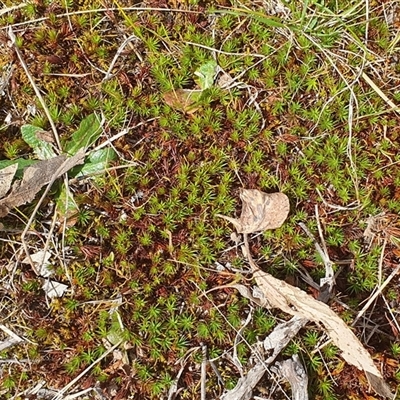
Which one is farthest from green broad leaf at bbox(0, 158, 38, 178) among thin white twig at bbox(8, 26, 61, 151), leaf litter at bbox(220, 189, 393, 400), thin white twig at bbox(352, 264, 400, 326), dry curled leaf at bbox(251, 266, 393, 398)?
thin white twig at bbox(352, 264, 400, 326)

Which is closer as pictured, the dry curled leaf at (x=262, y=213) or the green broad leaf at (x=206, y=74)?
the dry curled leaf at (x=262, y=213)

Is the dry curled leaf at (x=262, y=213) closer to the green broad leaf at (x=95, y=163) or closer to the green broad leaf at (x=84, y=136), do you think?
the green broad leaf at (x=95, y=163)

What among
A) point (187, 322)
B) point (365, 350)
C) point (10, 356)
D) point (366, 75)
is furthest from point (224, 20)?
point (10, 356)

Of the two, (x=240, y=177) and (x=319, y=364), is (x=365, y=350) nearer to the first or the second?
(x=319, y=364)

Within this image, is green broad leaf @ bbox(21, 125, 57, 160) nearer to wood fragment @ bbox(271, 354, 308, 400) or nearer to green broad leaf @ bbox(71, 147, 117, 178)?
green broad leaf @ bbox(71, 147, 117, 178)

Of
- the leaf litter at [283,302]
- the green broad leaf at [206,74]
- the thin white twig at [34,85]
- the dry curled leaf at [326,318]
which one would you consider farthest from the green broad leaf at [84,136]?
the dry curled leaf at [326,318]

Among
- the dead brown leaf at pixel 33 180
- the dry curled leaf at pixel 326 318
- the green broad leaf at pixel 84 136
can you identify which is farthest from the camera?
the green broad leaf at pixel 84 136
